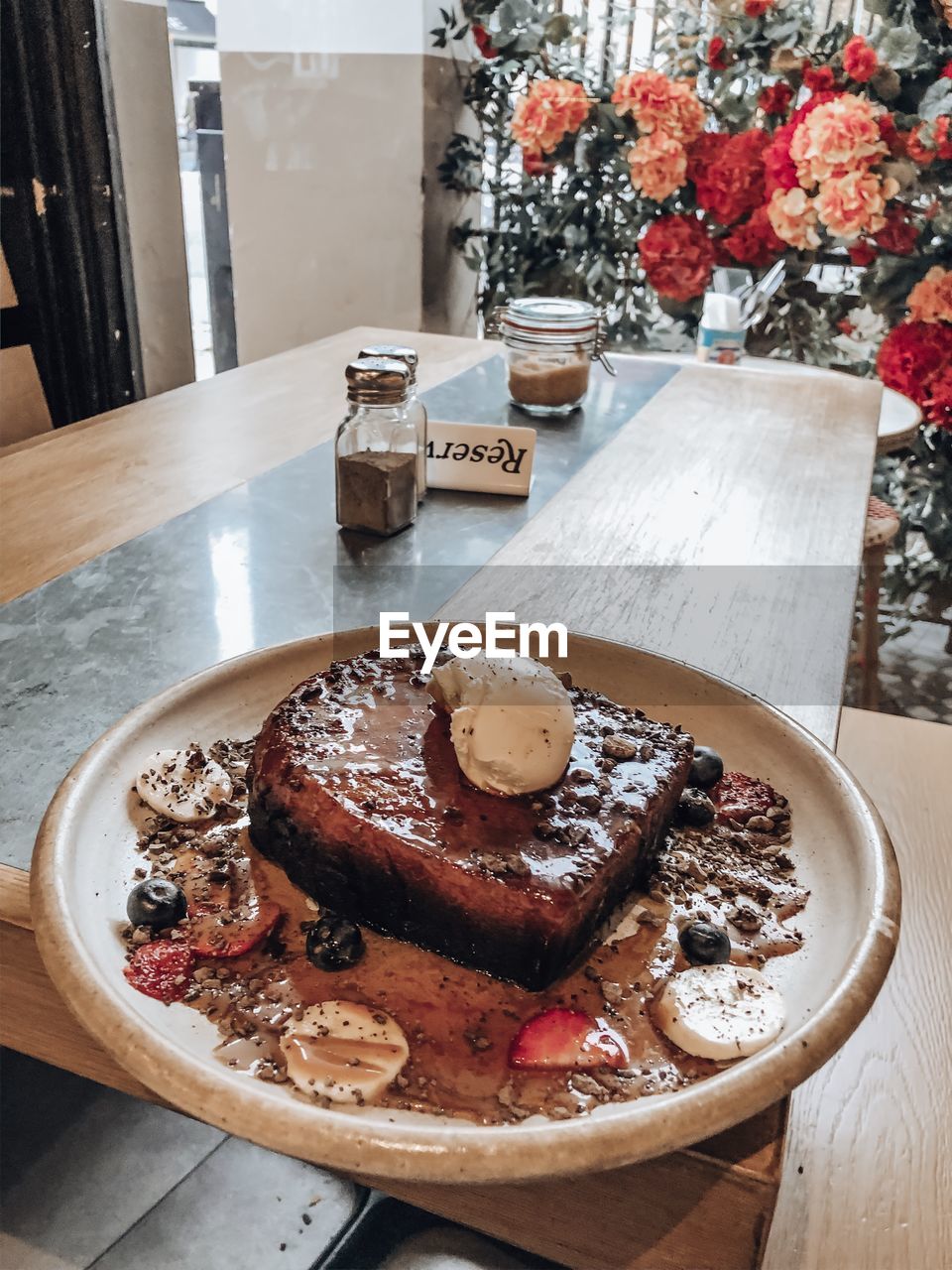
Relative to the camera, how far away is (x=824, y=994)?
0.59 metres

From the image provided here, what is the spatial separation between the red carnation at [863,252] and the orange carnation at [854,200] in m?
0.18

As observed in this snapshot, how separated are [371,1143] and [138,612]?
0.85 meters

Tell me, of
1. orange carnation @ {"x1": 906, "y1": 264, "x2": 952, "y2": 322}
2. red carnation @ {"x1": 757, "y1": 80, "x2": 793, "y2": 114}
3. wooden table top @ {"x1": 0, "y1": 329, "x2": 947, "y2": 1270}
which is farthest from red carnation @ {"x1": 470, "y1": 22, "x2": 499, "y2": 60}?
orange carnation @ {"x1": 906, "y1": 264, "x2": 952, "y2": 322}

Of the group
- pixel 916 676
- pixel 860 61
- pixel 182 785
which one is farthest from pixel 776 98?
pixel 182 785

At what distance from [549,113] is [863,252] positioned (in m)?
0.97

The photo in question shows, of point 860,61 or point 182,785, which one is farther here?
point 860,61

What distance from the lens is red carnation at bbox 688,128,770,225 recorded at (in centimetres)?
278

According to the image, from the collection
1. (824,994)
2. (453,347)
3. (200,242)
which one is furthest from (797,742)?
(200,242)

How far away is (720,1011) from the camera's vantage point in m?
0.59

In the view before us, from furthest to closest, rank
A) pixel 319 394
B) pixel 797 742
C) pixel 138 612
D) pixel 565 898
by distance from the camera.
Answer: pixel 319 394, pixel 138 612, pixel 797 742, pixel 565 898

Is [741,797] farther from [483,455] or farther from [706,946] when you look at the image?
[483,455]

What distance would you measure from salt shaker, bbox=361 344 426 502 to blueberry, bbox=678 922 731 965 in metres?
0.97

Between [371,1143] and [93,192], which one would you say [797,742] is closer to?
[371,1143]

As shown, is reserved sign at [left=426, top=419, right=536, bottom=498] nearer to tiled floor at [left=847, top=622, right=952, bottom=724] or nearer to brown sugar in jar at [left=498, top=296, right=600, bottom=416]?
brown sugar in jar at [left=498, top=296, right=600, bottom=416]
